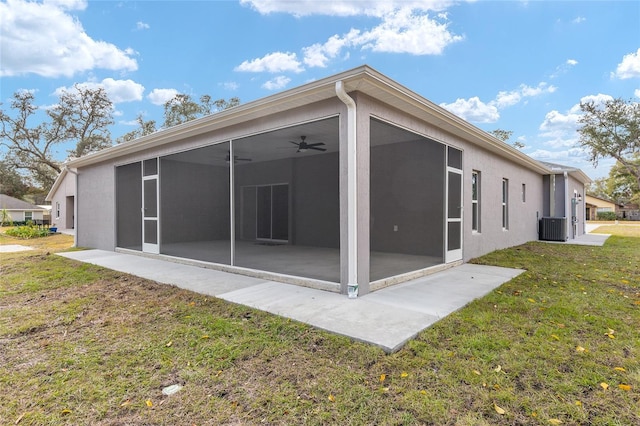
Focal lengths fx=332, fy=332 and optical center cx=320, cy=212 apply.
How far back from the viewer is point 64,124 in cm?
2541

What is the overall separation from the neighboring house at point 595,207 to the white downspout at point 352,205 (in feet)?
134

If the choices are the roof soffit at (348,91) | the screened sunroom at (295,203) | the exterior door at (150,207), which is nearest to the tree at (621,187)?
the screened sunroom at (295,203)

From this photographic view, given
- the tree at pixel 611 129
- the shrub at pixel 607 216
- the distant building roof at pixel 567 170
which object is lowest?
the shrub at pixel 607 216

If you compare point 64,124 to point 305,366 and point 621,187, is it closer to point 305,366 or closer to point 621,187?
point 305,366

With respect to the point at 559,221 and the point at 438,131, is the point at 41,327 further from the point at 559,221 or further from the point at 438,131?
the point at 559,221

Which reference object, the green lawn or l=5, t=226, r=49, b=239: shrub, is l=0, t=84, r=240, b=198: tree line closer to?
l=5, t=226, r=49, b=239: shrub

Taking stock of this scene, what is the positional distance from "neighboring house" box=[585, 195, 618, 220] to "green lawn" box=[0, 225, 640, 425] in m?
39.8

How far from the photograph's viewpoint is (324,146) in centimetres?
855

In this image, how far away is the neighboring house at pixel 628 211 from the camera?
34.1m

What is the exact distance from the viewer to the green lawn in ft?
6.34

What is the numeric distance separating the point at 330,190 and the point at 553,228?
26.3 ft

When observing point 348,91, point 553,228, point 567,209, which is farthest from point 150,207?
point 567,209

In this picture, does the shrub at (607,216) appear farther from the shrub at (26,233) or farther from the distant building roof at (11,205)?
the distant building roof at (11,205)

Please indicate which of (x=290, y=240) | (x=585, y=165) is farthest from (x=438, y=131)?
(x=585, y=165)
